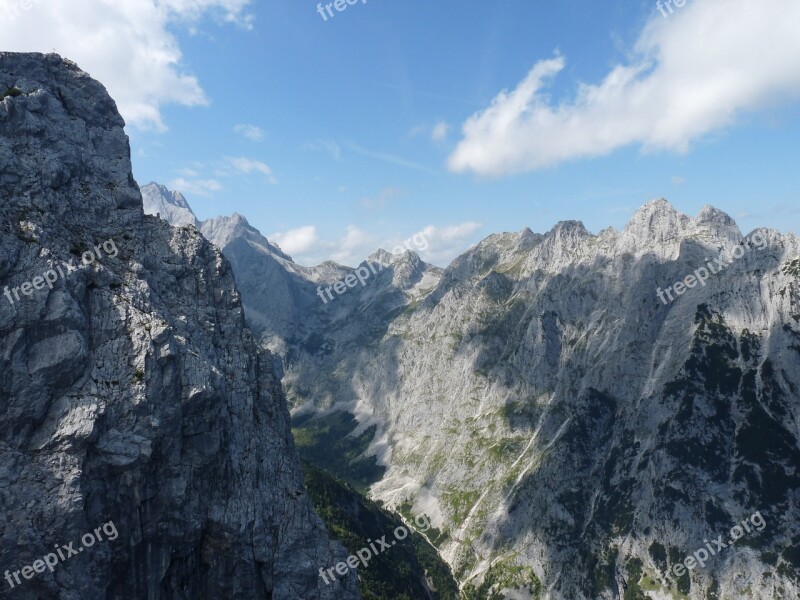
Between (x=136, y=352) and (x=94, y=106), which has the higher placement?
(x=94, y=106)

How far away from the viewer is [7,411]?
54656mm

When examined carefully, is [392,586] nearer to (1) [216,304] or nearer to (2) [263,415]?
(2) [263,415]

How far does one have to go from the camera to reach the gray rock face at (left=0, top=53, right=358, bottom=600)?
181 ft

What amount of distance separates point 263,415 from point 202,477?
17.2 metres

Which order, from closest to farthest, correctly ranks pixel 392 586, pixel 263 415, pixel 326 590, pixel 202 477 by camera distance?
pixel 202 477 < pixel 326 590 < pixel 263 415 < pixel 392 586

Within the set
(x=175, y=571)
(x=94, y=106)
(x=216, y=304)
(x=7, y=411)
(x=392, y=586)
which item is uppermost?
(x=94, y=106)

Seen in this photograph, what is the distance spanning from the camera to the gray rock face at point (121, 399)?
181 feet

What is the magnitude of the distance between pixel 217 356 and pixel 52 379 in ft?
78.1

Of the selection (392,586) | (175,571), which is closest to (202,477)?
(175,571)

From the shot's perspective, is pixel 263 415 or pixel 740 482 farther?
pixel 740 482

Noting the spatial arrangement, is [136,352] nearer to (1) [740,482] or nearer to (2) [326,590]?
(2) [326,590]

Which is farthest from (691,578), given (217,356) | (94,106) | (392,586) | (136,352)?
(94,106)

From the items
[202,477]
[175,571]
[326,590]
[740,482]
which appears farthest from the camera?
[740,482]

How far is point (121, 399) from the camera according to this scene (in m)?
60.7
